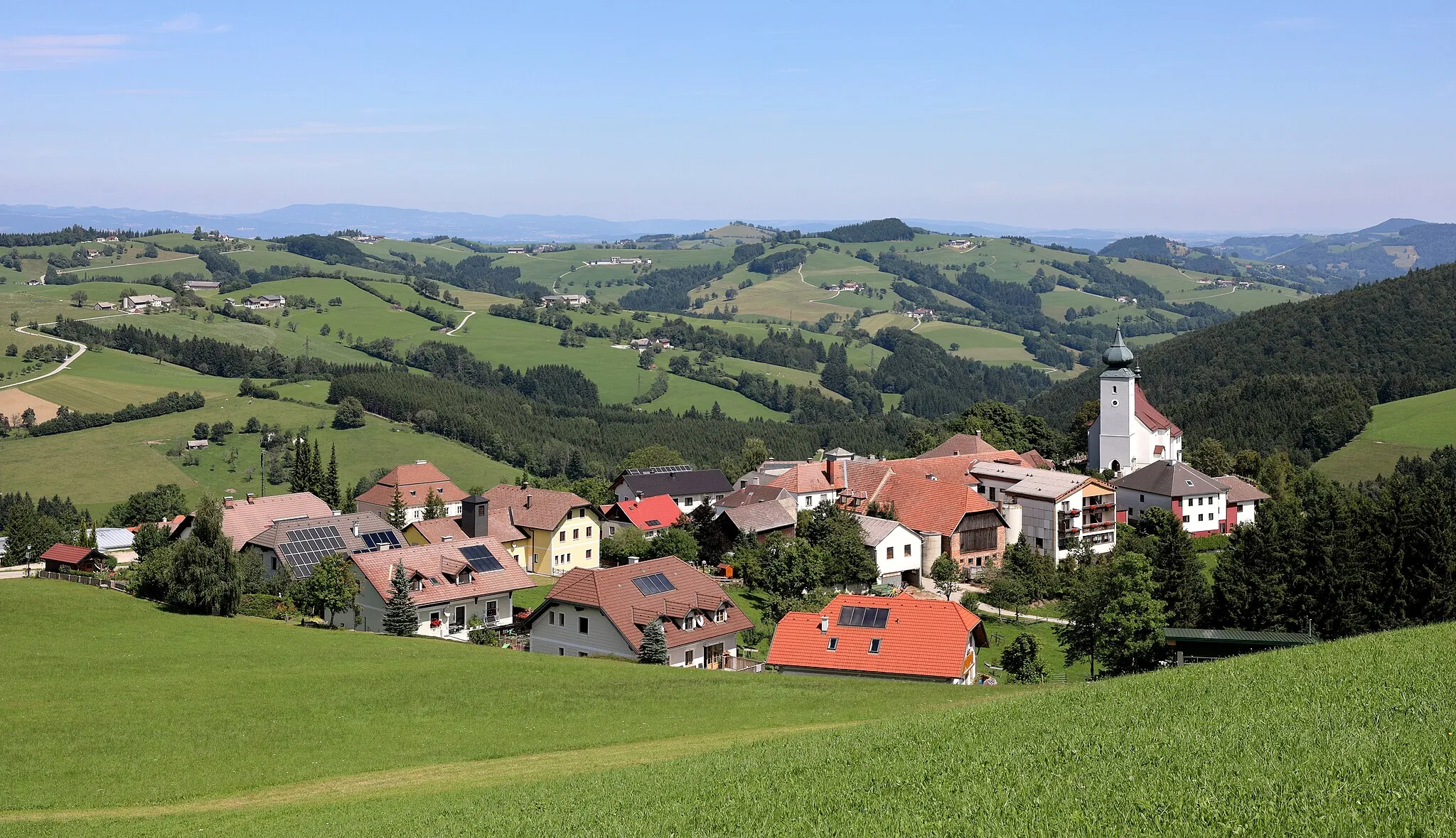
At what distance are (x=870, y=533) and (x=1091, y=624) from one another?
23.5 m

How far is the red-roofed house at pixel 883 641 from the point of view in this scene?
38750 mm

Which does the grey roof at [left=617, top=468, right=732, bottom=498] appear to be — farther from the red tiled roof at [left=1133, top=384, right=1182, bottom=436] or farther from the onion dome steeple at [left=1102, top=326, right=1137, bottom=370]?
the red tiled roof at [left=1133, top=384, right=1182, bottom=436]

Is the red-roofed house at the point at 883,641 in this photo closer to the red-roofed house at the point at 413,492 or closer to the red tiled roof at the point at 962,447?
the red-roofed house at the point at 413,492

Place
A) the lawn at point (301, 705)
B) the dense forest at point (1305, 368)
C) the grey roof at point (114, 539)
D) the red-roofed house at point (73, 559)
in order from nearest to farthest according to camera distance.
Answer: the lawn at point (301, 705), the red-roofed house at point (73, 559), the grey roof at point (114, 539), the dense forest at point (1305, 368)

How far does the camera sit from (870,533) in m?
64.6

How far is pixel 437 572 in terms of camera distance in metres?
50.8

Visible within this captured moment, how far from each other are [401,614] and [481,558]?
741cm

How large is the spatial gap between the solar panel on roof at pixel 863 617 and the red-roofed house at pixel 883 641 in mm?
25

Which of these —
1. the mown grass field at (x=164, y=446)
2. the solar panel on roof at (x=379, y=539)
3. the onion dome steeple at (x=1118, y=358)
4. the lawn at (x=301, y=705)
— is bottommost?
the mown grass field at (x=164, y=446)

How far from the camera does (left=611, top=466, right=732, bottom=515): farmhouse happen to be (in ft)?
264

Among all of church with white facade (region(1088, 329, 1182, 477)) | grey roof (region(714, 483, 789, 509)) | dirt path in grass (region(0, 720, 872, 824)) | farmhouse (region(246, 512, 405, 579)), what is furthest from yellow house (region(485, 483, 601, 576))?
dirt path in grass (region(0, 720, 872, 824))

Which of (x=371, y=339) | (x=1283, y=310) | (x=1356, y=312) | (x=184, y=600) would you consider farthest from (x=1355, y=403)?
(x=371, y=339)

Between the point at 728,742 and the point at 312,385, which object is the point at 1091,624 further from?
the point at 312,385

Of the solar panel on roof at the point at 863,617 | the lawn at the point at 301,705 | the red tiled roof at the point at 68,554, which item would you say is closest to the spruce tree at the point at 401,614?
the lawn at the point at 301,705
